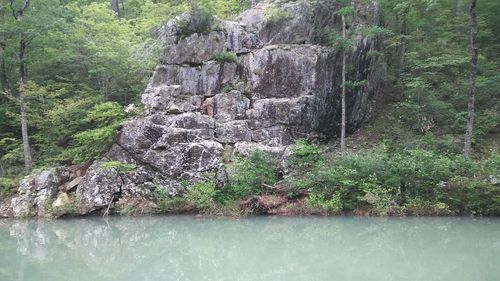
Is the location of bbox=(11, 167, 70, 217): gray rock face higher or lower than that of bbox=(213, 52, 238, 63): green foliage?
lower

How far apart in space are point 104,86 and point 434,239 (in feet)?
54.3

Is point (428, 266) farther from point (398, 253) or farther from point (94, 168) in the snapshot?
point (94, 168)

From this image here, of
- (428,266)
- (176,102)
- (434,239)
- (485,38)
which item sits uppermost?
(485,38)

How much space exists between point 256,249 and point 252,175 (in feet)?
18.2

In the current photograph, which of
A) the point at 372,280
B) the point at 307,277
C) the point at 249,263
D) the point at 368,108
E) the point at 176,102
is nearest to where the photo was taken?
the point at 372,280

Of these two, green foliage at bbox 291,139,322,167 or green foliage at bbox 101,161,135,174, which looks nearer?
green foliage at bbox 101,161,135,174

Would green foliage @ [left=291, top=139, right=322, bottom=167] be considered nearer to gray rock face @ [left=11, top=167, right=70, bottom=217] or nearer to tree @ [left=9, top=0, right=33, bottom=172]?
gray rock face @ [left=11, top=167, right=70, bottom=217]

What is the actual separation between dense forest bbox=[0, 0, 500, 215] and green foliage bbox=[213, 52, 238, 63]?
197cm

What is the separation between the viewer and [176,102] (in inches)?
669

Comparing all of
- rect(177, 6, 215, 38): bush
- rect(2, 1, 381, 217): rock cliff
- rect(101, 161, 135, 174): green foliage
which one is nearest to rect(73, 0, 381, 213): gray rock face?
rect(2, 1, 381, 217): rock cliff

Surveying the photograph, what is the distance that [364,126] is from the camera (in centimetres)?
1886

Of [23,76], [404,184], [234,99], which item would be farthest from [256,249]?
[23,76]

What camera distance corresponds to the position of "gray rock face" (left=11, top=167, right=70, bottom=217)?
49.8 feet

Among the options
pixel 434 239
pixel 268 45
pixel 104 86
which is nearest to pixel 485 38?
pixel 268 45
